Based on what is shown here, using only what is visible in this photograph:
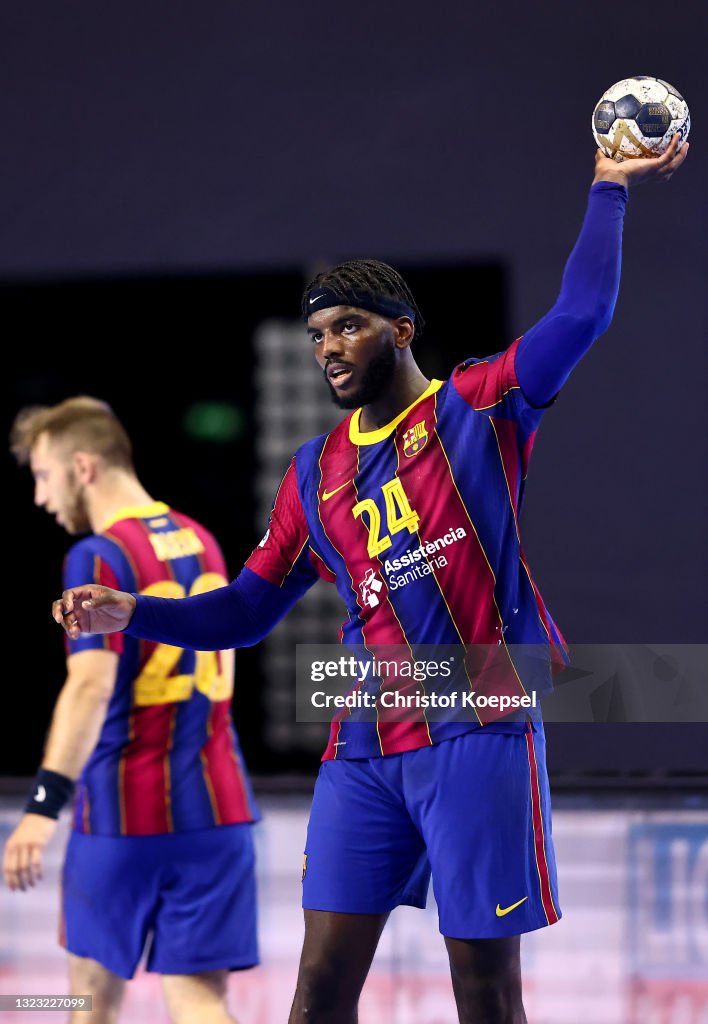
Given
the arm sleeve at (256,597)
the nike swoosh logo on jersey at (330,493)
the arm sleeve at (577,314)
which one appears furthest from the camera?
the arm sleeve at (256,597)

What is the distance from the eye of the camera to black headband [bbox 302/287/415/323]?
2.59 meters

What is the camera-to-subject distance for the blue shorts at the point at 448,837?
232cm

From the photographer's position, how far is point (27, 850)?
315 centimetres

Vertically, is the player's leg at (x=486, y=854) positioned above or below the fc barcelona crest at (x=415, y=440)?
below

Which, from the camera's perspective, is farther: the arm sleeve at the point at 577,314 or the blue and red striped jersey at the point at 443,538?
the blue and red striped jersey at the point at 443,538

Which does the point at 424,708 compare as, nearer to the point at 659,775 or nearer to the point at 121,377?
the point at 659,775

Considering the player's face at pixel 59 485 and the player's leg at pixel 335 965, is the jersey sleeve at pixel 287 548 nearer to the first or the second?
the player's leg at pixel 335 965

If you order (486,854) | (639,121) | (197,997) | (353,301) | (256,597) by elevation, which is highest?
(639,121)

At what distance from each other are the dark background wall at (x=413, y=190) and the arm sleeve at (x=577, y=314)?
3.19 metres

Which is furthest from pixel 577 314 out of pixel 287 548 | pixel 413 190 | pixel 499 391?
pixel 413 190

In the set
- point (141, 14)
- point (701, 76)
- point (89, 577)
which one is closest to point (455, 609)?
point (89, 577)

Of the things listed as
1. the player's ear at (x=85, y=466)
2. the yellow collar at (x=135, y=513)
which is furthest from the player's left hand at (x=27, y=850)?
the player's ear at (x=85, y=466)

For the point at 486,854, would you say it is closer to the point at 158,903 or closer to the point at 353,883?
the point at 353,883

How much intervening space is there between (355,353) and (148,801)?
1418mm
